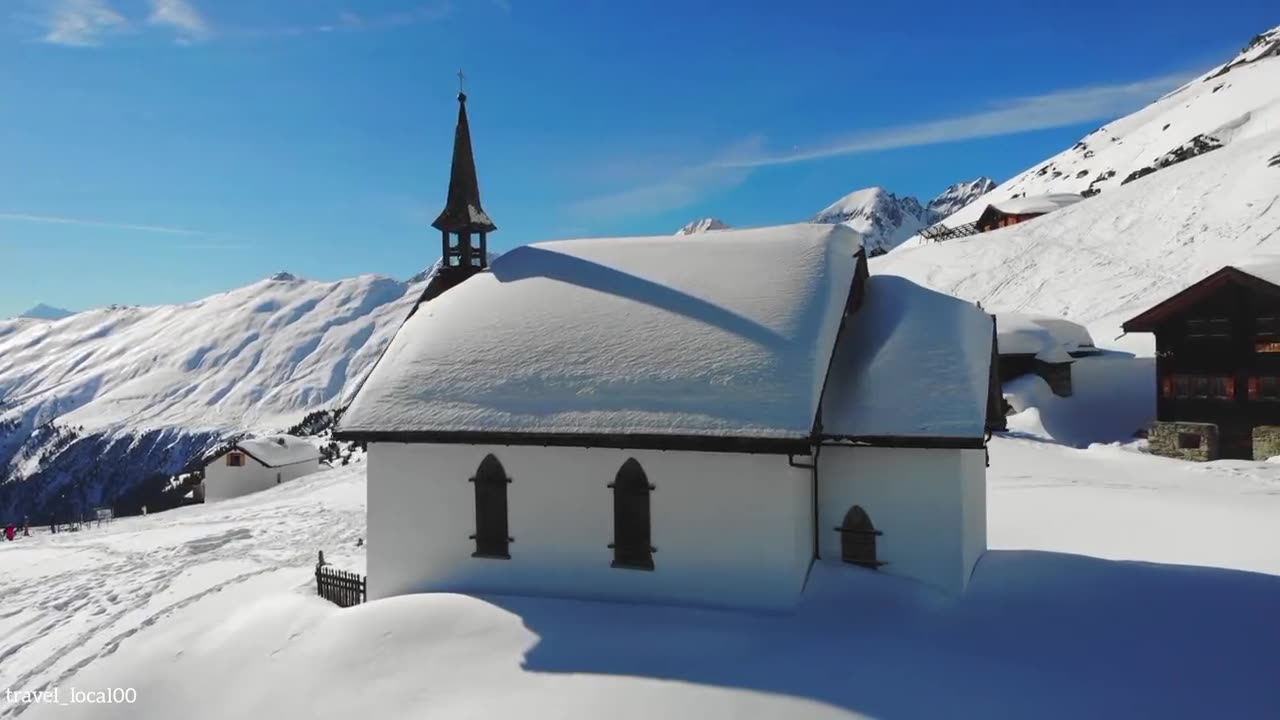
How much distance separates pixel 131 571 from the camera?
72.2ft

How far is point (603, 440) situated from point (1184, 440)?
29.6 meters

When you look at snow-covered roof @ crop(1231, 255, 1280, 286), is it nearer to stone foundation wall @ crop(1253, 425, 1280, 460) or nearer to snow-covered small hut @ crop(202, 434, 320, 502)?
stone foundation wall @ crop(1253, 425, 1280, 460)

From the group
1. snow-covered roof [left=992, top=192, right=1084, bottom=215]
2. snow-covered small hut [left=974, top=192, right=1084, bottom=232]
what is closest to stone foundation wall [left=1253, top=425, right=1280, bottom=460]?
snow-covered small hut [left=974, top=192, right=1084, bottom=232]

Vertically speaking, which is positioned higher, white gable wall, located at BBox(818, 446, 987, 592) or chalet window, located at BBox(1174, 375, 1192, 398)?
chalet window, located at BBox(1174, 375, 1192, 398)

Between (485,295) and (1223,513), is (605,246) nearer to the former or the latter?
(485,295)

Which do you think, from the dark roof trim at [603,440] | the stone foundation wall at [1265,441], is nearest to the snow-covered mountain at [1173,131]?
the stone foundation wall at [1265,441]

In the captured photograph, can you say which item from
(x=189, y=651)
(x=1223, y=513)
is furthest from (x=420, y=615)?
(x=1223, y=513)

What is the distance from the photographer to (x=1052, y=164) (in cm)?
10825

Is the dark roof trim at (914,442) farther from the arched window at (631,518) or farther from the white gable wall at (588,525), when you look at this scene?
the arched window at (631,518)

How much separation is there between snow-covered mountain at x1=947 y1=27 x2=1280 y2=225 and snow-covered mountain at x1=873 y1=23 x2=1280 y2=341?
486 millimetres

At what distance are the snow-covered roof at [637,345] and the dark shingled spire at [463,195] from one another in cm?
505

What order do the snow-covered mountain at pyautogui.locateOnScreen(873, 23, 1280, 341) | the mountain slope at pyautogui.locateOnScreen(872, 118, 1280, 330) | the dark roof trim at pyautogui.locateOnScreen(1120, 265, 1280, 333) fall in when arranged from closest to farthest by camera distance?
the dark roof trim at pyautogui.locateOnScreen(1120, 265, 1280, 333) < the mountain slope at pyautogui.locateOnScreen(872, 118, 1280, 330) < the snow-covered mountain at pyautogui.locateOnScreen(873, 23, 1280, 341)

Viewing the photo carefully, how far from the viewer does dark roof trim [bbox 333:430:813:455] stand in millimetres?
10750

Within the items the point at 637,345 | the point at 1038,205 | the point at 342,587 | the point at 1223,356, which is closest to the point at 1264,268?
the point at 1223,356
